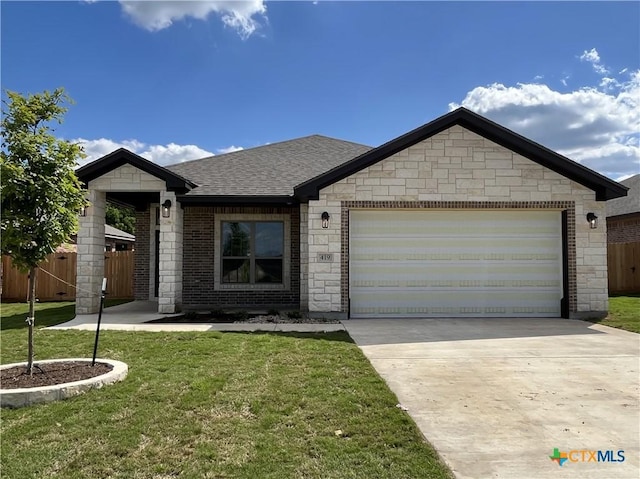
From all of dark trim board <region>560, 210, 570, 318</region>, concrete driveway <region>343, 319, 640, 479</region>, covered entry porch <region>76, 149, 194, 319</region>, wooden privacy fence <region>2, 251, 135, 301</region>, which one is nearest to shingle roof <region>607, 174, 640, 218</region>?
dark trim board <region>560, 210, 570, 318</region>

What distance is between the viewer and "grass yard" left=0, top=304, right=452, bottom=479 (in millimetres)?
3199

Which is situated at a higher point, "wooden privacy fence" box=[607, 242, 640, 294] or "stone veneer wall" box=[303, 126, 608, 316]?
"stone veneer wall" box=[303, 126, 608, 316]

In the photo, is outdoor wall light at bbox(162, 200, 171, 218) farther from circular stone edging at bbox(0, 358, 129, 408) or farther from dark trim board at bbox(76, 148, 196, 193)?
circular stone edging at bbox(0, 358, 129, 408)

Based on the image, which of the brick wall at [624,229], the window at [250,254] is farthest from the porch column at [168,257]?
the brick wall at [624,229]

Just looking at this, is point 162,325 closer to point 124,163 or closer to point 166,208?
point 166,208

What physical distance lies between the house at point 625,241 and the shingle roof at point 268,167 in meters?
11.9

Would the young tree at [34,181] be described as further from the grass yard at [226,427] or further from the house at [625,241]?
the house at [625,241]

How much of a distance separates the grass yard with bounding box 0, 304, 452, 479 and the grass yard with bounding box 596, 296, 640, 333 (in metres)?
7.19

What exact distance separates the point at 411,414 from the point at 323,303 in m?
6.52

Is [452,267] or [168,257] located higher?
[168,257]

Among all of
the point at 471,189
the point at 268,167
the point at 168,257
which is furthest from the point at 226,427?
the point at 268,167

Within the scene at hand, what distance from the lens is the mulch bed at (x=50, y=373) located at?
4891 mm

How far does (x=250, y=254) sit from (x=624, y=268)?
15.9 m

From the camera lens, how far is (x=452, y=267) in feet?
36.6
